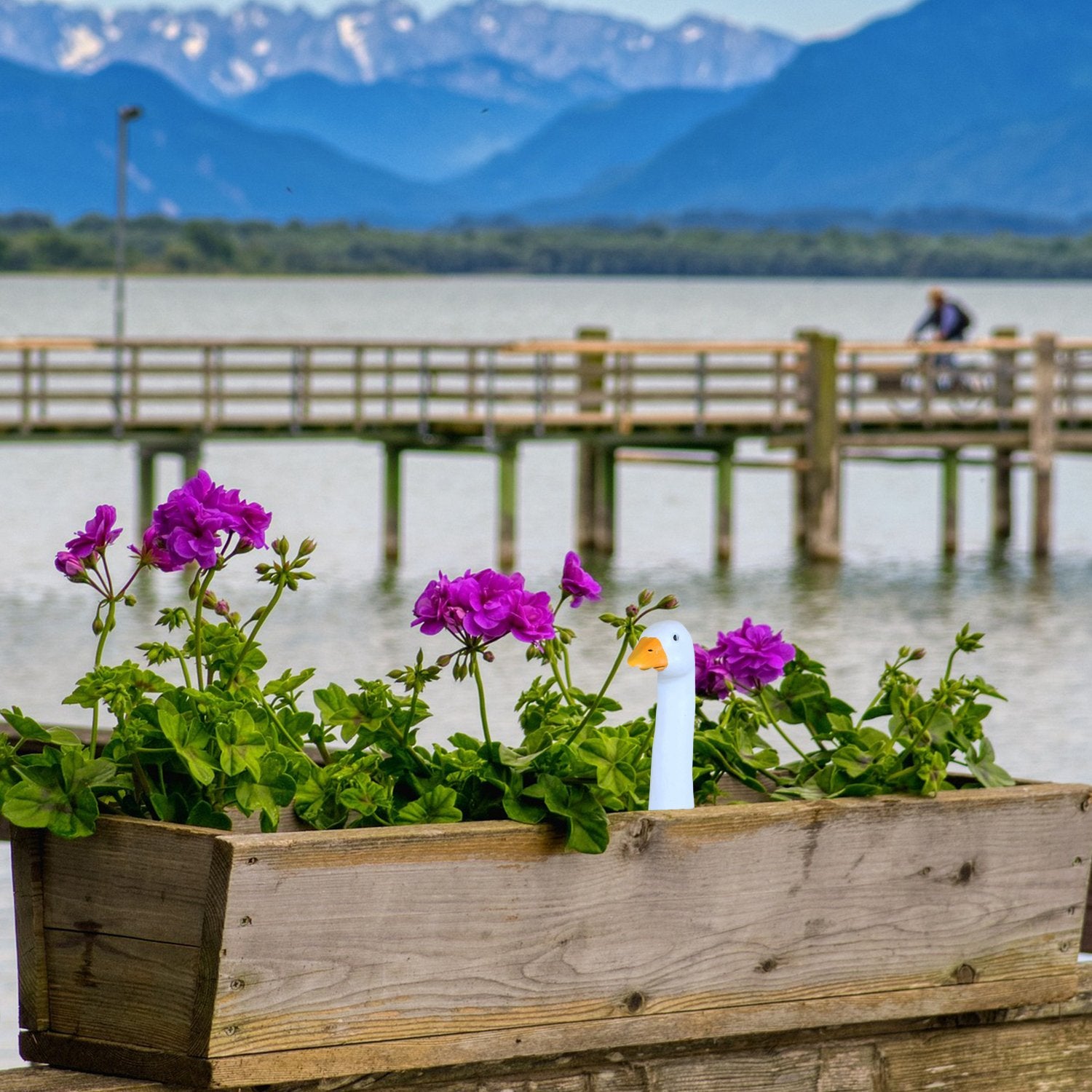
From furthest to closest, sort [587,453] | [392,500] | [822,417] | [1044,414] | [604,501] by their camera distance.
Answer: [604,501], [587,453], [392,500], [1044,414], [822,417]

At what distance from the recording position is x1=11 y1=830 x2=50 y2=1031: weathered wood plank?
3.10 meters

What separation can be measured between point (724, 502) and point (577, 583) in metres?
23.4

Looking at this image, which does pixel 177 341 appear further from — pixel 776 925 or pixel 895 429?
pixel 776 925

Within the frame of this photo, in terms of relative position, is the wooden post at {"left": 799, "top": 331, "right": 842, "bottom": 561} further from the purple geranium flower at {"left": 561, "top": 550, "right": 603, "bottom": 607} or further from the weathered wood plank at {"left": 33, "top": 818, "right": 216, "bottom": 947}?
the weathered wood plank at {"left": 33, "top": 818, "right": 216, "bottom": 947}

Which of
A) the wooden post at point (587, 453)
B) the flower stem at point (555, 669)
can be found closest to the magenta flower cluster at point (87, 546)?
the flower stem at point (555, 669)

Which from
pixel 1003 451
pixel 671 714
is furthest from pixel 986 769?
pixel 1003 451

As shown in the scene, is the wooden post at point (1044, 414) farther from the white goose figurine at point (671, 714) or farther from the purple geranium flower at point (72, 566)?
the purple geranium flower at point (72, 566)

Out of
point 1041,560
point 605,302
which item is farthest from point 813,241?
point 1041,560

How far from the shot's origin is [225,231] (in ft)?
511

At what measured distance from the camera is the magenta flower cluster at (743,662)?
3.78 meters

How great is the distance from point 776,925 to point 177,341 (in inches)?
879

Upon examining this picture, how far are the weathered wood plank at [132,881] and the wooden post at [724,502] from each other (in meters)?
22.7

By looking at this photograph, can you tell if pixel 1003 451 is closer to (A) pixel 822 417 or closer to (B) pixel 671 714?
(A) pixel 822 417

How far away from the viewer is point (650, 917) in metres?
3.24
